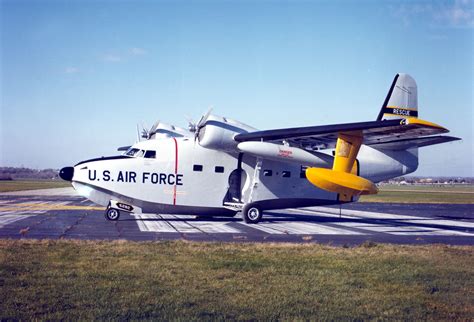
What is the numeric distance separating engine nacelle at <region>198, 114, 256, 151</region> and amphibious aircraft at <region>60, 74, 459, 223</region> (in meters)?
0.04

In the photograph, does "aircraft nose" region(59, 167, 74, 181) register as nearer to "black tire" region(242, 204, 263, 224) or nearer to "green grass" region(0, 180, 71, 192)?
"black tire" region(242, 204, 263, 224)

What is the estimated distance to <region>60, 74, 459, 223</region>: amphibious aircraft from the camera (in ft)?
59.4

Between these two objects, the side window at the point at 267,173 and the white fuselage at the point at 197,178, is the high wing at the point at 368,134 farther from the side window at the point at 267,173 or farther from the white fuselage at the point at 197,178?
the side window at the point at 267,173

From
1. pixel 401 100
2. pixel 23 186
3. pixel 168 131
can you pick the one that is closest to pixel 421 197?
pixel 401 100

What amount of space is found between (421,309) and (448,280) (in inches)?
98.2

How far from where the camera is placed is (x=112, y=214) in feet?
64.7

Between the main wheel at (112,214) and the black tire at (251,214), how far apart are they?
5.45m

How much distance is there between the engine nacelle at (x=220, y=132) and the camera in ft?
63.4

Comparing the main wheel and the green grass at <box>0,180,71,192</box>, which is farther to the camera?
the green grass at <box>0,180,71,192</box>

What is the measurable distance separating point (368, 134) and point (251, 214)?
19.8 ft

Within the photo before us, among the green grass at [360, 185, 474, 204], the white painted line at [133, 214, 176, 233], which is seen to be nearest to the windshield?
the white painted line at [133, 214, 176, 233]

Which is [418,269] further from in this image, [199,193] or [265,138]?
[199,193]

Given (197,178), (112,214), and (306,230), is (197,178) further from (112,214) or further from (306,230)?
(306,230)

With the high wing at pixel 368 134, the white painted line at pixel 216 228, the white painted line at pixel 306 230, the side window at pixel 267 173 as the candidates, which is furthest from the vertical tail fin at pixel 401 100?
the white painted line at pixel 216 228
